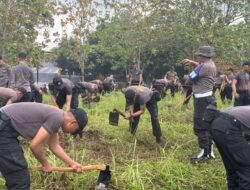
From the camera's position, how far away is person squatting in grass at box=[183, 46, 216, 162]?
276 inches

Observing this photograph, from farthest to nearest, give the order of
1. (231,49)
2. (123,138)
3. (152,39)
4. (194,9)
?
(152,39), (231,49), (194,9), (123,138)

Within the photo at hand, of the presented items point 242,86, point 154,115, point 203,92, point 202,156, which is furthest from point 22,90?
point 242,86

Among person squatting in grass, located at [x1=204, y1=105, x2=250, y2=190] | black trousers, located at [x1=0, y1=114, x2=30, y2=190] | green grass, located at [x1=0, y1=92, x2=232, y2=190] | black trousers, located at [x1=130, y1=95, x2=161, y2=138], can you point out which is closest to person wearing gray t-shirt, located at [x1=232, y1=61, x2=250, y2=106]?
green grass, located at [x1=0, y1=92, x2=232, y2=190]

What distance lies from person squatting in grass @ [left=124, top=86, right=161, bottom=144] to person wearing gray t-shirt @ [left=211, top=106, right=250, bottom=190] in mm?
3315

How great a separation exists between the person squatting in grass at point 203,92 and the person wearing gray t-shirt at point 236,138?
219cm

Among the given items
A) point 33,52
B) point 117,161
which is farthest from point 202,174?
point 33,52

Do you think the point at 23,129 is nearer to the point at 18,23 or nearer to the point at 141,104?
the point at 141,104

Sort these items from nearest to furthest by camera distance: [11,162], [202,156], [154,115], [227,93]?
[11,162] < [202,156] < [154,115] < [227,93]

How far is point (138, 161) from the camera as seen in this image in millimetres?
6484

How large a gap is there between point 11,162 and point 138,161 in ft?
8.35

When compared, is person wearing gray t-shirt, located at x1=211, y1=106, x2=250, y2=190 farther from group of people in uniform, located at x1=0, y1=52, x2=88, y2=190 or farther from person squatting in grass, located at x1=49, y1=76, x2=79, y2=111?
person squatting in grass, located at x1=49, y1=76, x2=79, y2=111

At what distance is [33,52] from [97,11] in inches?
198

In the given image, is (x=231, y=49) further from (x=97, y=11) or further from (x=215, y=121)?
(x=215, y=121)

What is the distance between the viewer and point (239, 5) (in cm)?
1980
